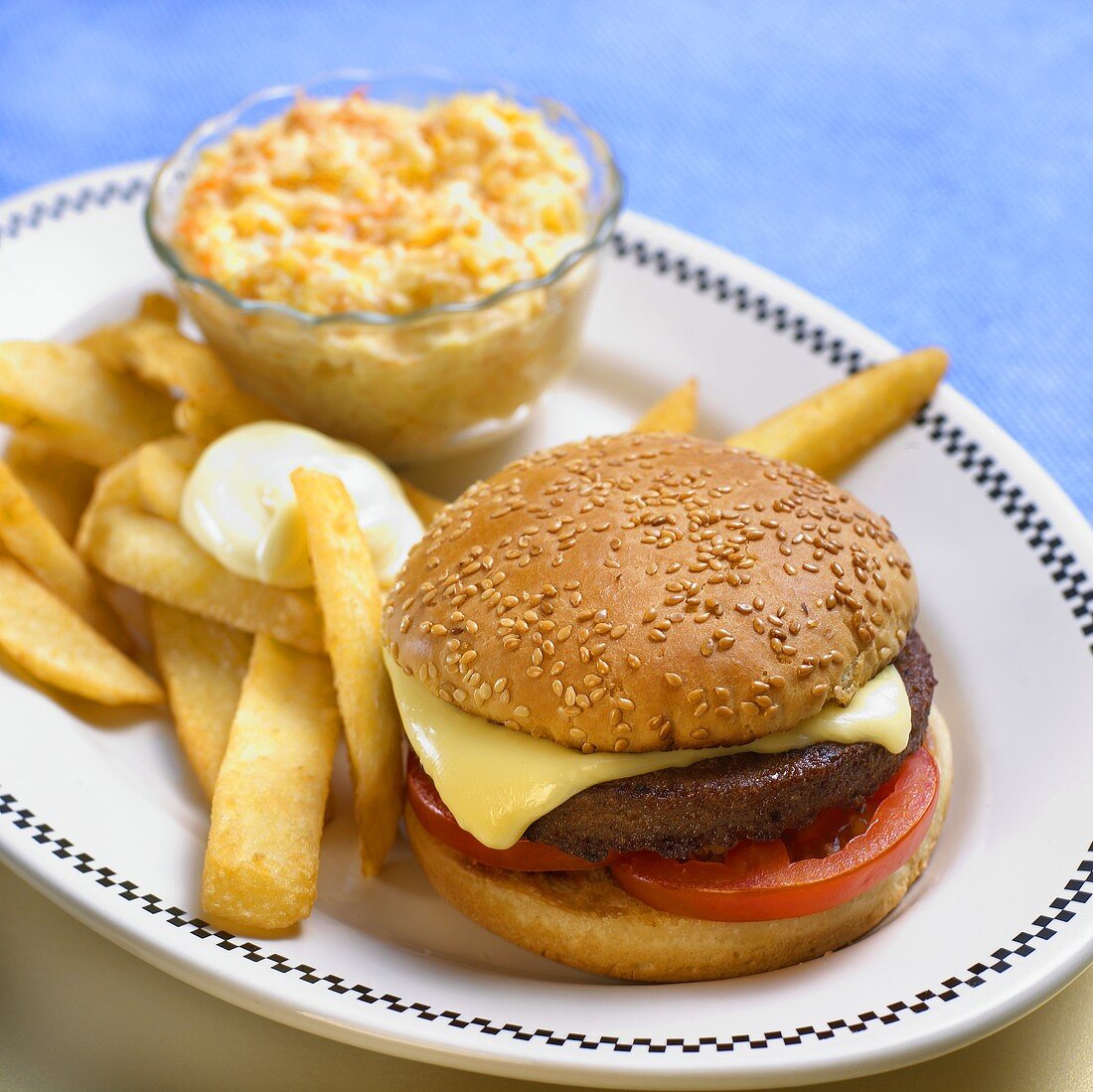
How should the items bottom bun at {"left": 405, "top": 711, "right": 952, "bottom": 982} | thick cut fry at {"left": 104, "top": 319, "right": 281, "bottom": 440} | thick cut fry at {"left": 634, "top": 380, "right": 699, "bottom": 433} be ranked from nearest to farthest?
bottom bun at {"left": 405, "top": 711, "right": 952, "bottom": 982} → thick cut fry at {"left": 104, "top": 319, "right": 281, "bottom": 440} → thick cut fry at {"left": 634, "top": 380, "right": 699, "bottom": 433}

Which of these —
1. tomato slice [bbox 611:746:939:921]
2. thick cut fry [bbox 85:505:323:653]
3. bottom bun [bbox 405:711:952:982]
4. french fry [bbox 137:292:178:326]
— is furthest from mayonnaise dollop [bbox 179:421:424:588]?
tomato slice [bbox 611:746:939:921]

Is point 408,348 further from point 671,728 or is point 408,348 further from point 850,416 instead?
point 671,728

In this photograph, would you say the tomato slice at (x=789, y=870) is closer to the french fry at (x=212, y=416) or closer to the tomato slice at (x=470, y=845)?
the tomato slice at (x=470, y=845)

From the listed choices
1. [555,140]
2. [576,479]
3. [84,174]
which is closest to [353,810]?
[576,479]

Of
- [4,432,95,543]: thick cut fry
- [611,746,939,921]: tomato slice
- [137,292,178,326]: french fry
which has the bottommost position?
[4,432,95,543]: thick cut fry

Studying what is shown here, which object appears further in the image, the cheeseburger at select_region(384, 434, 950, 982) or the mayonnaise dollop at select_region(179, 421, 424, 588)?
the mayonnaise dollop at select_region(179, 421, 424, 588)

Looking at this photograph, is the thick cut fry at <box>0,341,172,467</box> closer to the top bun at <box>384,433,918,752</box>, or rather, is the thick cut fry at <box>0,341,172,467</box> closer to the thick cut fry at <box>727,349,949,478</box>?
the top bun at <box>384,433,918,752</box>
